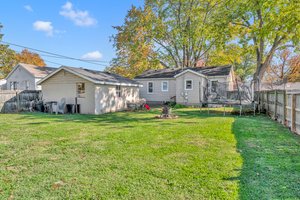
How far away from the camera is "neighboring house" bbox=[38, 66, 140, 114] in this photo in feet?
42.5

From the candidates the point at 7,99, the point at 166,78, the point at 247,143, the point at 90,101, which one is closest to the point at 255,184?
the point at 247,143

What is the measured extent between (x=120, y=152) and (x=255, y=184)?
9.07ft

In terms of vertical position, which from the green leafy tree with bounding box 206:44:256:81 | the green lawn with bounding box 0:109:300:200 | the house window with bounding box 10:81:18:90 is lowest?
the green lawn with bounding box 0:109:300:200

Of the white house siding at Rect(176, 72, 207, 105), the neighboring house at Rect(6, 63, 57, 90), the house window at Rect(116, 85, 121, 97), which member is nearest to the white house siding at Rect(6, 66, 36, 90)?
the neighboring house at Rect(6, 63, 57, 90)

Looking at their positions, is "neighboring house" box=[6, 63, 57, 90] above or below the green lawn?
above

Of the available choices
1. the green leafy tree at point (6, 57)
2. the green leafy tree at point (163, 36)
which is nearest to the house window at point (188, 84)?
the green leafy tree at point (163, 36)

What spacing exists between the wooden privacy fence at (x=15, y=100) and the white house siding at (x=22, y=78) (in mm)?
9590

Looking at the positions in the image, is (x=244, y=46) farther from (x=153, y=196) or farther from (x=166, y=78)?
(x=153, y=196)

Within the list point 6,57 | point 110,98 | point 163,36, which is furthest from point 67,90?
point 6,57

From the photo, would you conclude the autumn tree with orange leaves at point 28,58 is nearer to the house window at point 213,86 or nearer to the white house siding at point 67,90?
the white house siding at point 67,90

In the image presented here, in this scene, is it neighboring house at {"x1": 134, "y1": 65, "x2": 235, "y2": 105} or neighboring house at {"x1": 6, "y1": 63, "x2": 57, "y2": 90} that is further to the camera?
neighboring house at {"x1": 6, "y1": 63, "x2": 57, "y2": 90}

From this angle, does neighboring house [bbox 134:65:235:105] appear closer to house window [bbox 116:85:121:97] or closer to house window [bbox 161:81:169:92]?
house window [bbox 161:81:169:92]

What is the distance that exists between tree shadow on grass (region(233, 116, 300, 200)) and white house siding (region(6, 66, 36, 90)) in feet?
78.1

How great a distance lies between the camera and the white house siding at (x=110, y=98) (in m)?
13.1
